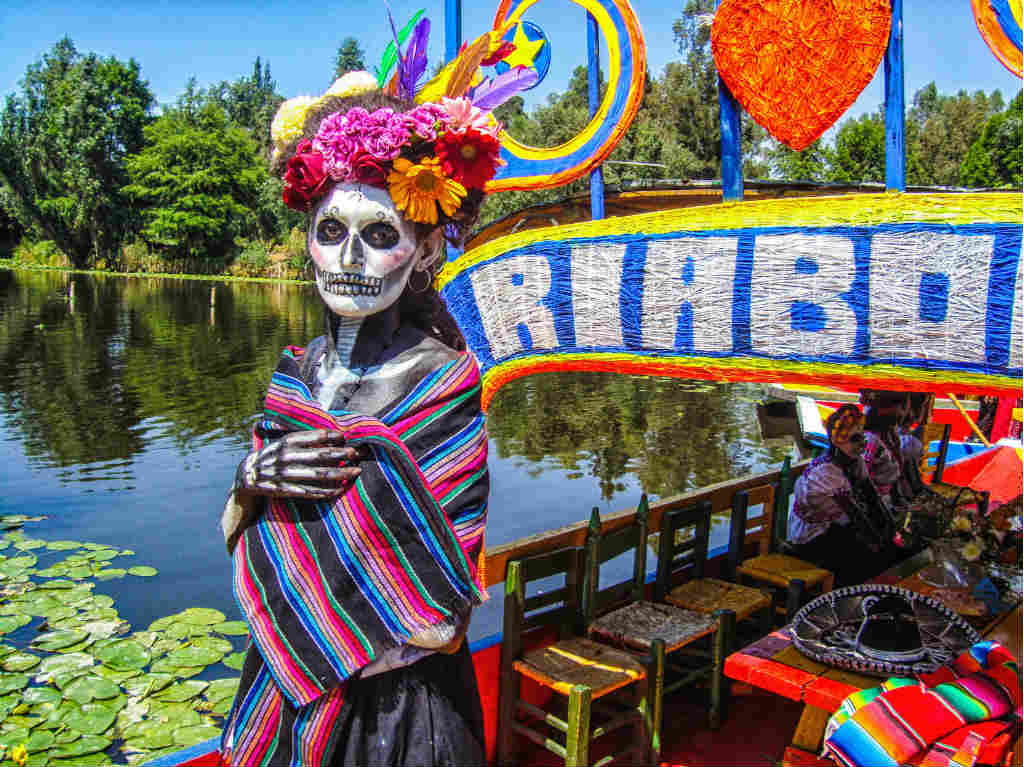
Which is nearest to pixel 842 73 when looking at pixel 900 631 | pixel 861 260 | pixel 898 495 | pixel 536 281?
pixel 861 260

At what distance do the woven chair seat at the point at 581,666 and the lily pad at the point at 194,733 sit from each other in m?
2.54

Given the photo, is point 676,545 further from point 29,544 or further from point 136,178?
point 136,178

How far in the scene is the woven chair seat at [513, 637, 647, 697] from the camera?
3639 mm

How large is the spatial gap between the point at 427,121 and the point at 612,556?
2.58 meters

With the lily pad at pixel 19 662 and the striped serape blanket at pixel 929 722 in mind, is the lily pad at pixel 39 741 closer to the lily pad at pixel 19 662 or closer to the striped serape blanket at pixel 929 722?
the lily pad at pixel 19 662

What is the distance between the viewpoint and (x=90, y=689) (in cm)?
585

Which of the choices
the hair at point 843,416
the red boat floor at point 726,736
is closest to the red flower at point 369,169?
the red boat floor at point 726,736

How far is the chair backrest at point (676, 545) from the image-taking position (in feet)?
15.1

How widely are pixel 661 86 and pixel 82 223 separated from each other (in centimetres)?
3622

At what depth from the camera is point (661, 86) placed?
113 ft

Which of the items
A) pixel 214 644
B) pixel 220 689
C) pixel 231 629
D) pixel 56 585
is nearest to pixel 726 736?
pixel 220 689

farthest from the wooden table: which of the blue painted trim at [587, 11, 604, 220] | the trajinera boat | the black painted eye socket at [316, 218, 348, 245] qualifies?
the black painted eye socket at [316, 218, 348, 245]

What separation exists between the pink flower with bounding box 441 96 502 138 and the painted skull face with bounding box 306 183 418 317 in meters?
0.24

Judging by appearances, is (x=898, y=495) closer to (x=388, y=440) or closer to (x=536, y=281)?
(x=536, y=281)
